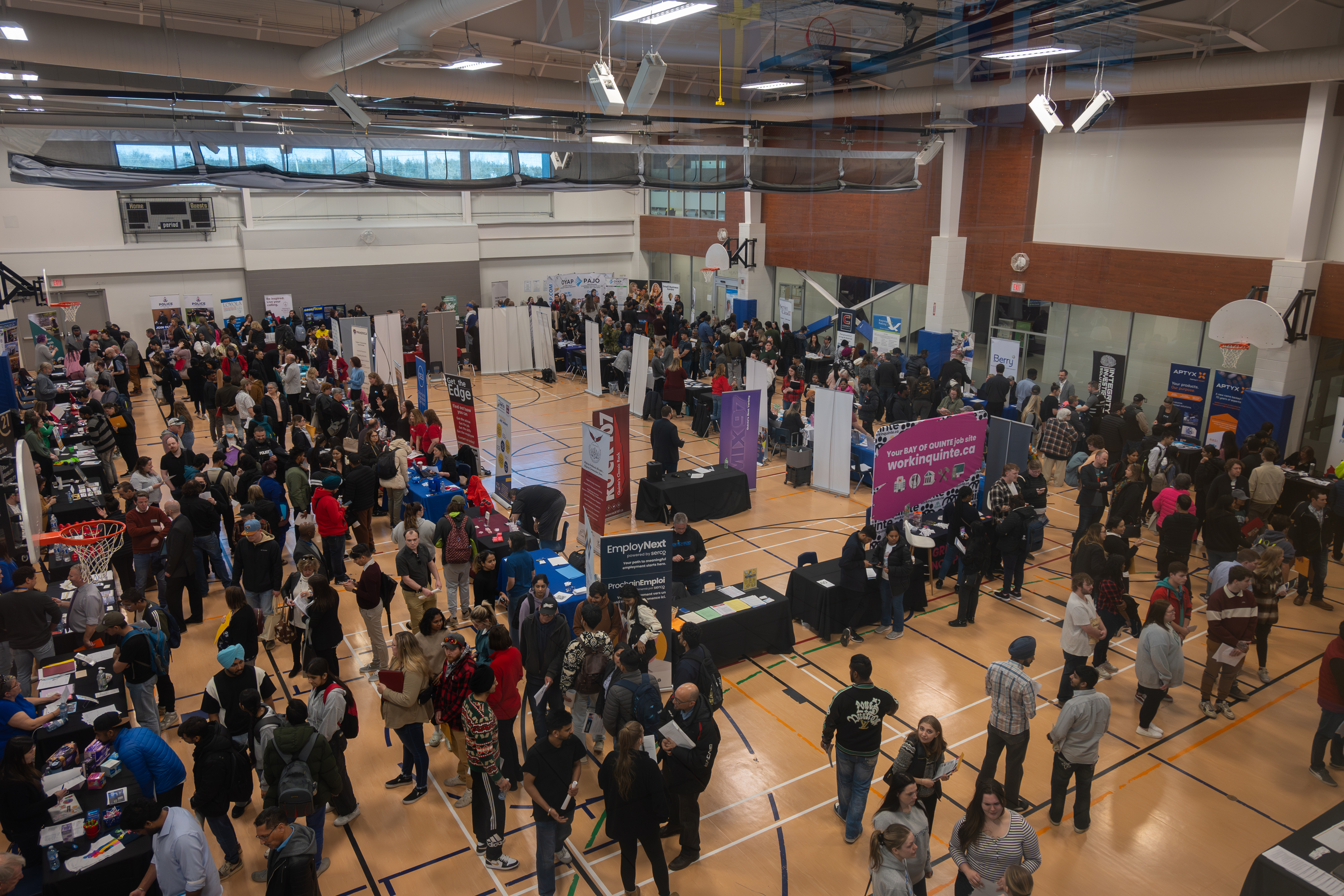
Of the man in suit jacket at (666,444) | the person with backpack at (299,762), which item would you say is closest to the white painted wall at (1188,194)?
the man in suit jacket at (666,444)

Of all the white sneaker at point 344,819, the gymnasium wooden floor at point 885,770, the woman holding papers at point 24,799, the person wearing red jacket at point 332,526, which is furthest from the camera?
the person wearing red jacket at point 332,526

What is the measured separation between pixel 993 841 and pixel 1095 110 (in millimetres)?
8717

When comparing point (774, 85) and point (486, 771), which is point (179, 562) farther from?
point (774, 85)

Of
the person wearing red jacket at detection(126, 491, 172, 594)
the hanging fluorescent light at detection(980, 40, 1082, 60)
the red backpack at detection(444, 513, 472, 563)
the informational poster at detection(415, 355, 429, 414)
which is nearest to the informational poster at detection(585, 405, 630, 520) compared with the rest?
the red backpack at detection(444, 513, 472, 563)

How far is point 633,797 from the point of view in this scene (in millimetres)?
4871

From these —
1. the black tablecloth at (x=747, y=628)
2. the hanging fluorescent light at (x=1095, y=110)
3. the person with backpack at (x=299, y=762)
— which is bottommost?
the black tablecloth at (x=747, y=628)

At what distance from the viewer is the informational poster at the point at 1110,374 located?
1586cm

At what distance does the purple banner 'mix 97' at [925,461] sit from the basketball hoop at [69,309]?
Result: 808 inches

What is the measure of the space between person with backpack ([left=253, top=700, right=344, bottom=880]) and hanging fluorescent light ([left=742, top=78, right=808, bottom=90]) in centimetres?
765

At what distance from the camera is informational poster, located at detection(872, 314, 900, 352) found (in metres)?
20.2

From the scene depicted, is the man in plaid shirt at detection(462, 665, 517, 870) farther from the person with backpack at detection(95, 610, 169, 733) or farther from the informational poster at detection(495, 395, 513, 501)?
the informational poster at detection(495, 395, 513, 501)

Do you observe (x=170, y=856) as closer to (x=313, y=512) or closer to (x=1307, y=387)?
(x=313, y=512)

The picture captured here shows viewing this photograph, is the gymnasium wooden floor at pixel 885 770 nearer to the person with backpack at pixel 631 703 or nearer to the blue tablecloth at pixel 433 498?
the person with backpack at pixel 631 703

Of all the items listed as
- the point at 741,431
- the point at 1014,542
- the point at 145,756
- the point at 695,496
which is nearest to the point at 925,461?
the point at 1014,542
